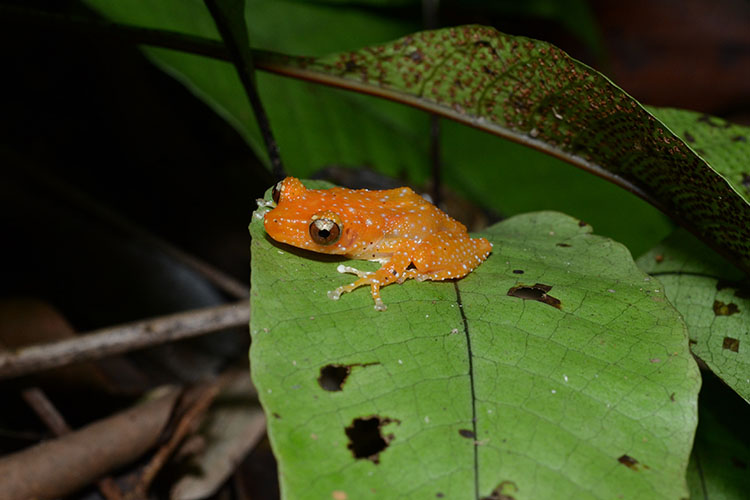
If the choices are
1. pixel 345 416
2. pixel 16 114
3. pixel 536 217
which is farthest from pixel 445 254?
pixel 16 114

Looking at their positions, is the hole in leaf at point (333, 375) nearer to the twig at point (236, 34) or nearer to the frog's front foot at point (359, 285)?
the frog's front foot at point (359, 285)

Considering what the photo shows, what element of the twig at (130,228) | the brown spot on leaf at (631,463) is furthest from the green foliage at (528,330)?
the twig at (130,228)

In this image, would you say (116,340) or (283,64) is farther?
(116,340)

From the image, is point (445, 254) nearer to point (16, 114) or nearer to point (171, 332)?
point (171, 332)

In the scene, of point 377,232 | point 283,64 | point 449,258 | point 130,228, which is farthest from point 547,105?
point 130,228

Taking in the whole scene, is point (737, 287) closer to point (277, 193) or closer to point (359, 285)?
point (359, 285)
